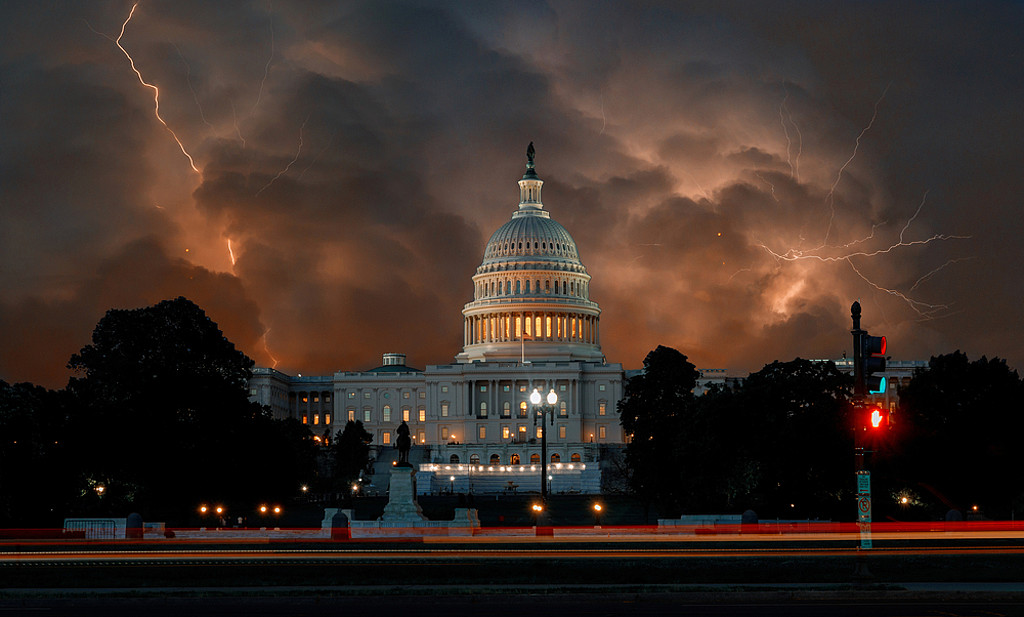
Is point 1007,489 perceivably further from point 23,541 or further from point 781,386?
point 23,541

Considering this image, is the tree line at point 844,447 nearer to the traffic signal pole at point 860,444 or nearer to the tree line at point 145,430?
the tree line at point 145,430

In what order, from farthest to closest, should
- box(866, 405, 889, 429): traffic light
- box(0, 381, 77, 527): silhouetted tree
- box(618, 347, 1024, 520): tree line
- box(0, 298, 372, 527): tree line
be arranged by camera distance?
box(618, 347, 1024, 520): tree line, box(0, 298, 372, 527): tree line, box(0, 381, 77, 527): silhouetted tree, box(866, 405, 889, 429): traffic light

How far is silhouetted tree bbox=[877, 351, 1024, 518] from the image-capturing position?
7106 cm

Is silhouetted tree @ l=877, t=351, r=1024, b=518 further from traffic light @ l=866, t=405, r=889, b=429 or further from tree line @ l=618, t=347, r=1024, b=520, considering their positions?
traffic light @ l=866, t=405, r=889, b=429

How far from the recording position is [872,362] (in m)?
32.3

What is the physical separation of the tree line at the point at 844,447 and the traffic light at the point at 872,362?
36.3m

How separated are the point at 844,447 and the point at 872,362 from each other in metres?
41.2

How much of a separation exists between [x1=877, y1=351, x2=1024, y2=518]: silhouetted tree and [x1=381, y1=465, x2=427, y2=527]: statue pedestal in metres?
23.2

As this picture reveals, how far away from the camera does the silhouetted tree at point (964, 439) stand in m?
71.1

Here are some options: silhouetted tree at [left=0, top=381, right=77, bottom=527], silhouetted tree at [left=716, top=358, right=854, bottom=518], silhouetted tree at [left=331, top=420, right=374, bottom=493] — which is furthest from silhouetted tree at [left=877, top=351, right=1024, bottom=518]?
silhouetted tree at [left=331, top=420, right=374, bottom=493]

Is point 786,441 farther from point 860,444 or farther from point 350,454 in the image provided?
point 350,454

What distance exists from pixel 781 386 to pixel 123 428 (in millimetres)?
34392

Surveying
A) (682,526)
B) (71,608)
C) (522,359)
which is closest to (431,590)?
(71,608)

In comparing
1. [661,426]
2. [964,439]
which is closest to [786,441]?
[964,439]
